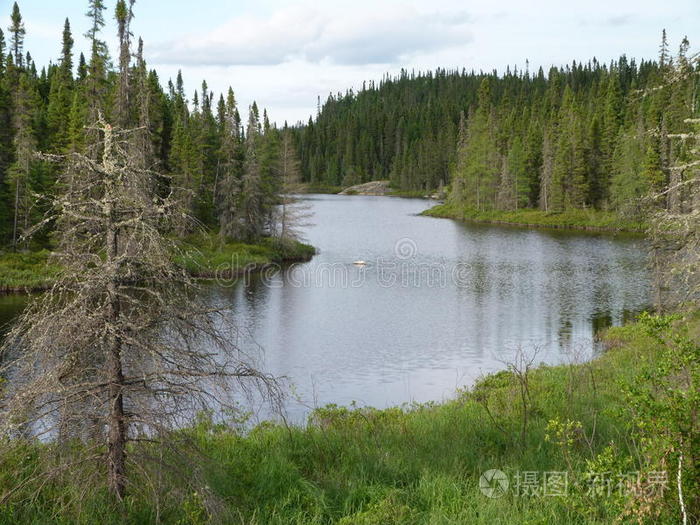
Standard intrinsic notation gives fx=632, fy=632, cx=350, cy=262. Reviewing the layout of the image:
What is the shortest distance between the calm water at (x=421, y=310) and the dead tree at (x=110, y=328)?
3.82 meters

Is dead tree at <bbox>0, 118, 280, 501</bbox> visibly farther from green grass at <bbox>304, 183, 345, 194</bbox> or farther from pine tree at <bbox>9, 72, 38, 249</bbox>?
green grass at <bbox>304, 183, 345, 194</bbox>

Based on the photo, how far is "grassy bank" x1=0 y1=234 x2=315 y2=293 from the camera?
3209cm

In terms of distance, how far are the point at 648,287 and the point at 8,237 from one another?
3866 centimetres

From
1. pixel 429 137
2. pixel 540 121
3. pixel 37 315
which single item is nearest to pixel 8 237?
pixel 37 315

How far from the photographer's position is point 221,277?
3984 centimetres

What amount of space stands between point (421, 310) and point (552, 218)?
4944cm

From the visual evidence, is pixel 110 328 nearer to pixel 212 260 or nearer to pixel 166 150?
pixel 212 260

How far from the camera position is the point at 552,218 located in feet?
246

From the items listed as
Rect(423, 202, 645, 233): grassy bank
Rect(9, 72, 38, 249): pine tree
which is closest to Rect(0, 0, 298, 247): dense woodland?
Rect(9, 72, 38, 249): pine tree

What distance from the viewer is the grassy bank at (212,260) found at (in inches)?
1264

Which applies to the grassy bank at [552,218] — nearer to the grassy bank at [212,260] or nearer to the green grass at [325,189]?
the grassy bank at [212,260]

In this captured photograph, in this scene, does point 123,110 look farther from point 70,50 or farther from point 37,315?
point 70,50

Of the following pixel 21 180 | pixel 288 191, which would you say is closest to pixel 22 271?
pixel 21 180

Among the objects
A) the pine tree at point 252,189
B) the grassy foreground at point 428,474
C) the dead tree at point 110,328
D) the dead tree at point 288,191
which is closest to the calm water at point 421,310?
the grassy foreground at point 428,474
